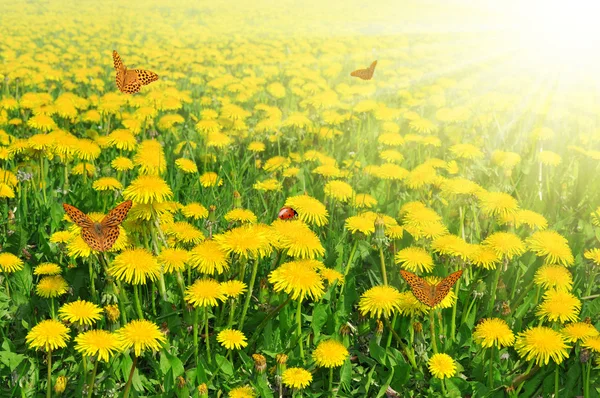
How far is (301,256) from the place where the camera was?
2152mm

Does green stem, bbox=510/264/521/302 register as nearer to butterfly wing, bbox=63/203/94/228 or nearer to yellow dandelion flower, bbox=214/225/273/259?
yellow dandelion flower, bbox=214/225/273/259

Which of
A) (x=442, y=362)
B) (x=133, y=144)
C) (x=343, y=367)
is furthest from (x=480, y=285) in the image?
(x=133, y=144)

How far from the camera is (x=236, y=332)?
79.4 inches

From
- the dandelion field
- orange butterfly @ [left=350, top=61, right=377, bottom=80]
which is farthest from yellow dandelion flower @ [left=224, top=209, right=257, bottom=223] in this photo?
orange butterfly @ [left=350, top=61, right=377, bottom=80]

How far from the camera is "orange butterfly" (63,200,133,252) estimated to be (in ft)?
5.96

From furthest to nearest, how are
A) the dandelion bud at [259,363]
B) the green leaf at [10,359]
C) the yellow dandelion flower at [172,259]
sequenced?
the yellow dandelion flower at [172,259]
the green leaf at [10,359]
the dandelion bud at [259,363]

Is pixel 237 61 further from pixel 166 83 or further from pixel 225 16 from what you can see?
pixel 225 16

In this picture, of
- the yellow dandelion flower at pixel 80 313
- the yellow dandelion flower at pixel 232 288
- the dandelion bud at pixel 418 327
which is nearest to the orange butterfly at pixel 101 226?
the yellow dandelion flower at pixel 80 313

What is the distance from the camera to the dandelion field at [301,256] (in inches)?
78.8

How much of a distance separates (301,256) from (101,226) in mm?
755

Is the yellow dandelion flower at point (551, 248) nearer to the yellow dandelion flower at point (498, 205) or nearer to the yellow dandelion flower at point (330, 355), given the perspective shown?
the yellow dandelion flower at point (498, 205)

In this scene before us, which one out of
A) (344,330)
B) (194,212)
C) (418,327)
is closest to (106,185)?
→ (194,212)

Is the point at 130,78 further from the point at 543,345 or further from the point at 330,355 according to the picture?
the point at 543,345

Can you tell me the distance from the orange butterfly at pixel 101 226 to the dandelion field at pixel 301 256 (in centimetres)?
4
